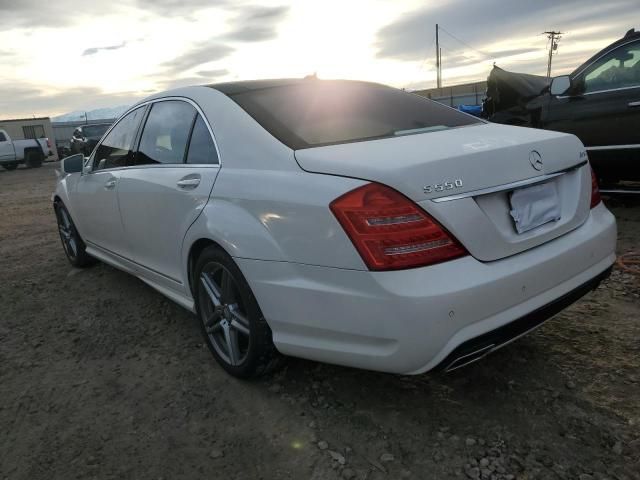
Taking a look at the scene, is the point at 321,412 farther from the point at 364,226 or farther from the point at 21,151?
the point at 21,151

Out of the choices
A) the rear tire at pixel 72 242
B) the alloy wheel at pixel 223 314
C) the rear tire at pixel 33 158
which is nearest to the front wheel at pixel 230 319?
the alloy wheel at pixel 223 314

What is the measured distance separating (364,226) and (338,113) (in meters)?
0.94

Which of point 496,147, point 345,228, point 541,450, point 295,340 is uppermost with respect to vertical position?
point 496,147

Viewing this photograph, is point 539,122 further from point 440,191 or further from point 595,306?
point 440,191

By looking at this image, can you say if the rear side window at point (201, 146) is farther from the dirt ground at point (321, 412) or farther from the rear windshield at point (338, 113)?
the dirt ground at point (321, 412)

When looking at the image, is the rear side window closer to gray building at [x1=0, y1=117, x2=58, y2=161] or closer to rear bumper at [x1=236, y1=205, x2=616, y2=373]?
rear bumper at [x1=236, y1=205, x2=616, y2=373]

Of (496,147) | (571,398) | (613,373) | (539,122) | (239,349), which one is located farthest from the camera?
(539,122)

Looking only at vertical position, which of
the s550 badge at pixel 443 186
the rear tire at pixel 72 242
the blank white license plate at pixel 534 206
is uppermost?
the s550 badge at pixel 443 186

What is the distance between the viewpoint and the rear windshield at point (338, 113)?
240 centimetres

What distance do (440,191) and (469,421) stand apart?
3.35 feet

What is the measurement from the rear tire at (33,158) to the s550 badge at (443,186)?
2539cm

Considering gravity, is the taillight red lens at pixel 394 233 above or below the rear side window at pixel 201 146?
below

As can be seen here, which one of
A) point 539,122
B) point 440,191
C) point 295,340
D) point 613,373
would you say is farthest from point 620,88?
point 295,340

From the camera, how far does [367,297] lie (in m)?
1.90
